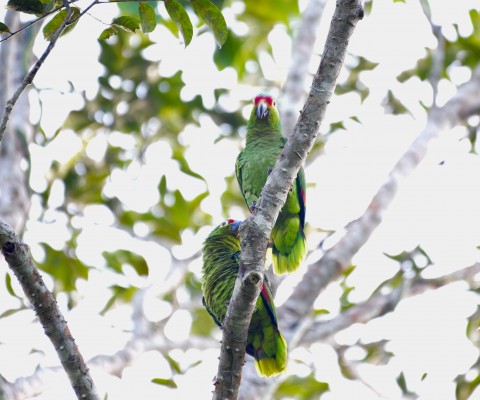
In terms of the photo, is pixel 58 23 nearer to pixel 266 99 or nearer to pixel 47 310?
pixel 47 310

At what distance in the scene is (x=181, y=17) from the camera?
2.93 m

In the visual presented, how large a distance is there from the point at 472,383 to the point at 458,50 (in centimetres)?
321

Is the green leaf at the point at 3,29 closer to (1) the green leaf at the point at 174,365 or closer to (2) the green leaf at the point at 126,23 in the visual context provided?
(2) the green leaf at the point at 126,23

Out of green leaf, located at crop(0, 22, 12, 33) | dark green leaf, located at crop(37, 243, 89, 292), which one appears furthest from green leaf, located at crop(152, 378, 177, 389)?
green leaf, located at crop(0, 22, 12, 33)

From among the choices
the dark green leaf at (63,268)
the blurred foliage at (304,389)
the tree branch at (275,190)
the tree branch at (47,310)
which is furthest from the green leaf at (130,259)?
the tree branch at (47,310)

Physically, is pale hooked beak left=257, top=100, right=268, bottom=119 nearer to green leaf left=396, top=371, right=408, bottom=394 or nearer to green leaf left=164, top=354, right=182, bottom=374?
green leaf left=164, top=354, right=182, bottom=374

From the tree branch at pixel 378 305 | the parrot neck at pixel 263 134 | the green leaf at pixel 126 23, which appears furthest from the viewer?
the tree branch at pixel 378 305

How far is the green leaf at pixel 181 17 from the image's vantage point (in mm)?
2863

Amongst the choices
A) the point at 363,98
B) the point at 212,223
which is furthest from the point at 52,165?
the point at 363,98

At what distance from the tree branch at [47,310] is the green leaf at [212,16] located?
119cm

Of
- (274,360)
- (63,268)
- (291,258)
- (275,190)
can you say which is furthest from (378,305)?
(275,190)

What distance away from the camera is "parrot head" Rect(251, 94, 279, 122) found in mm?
5246

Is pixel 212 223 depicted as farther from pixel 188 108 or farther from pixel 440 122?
pixel 440 122

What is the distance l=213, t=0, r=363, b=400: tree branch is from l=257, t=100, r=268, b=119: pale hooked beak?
226 cm
